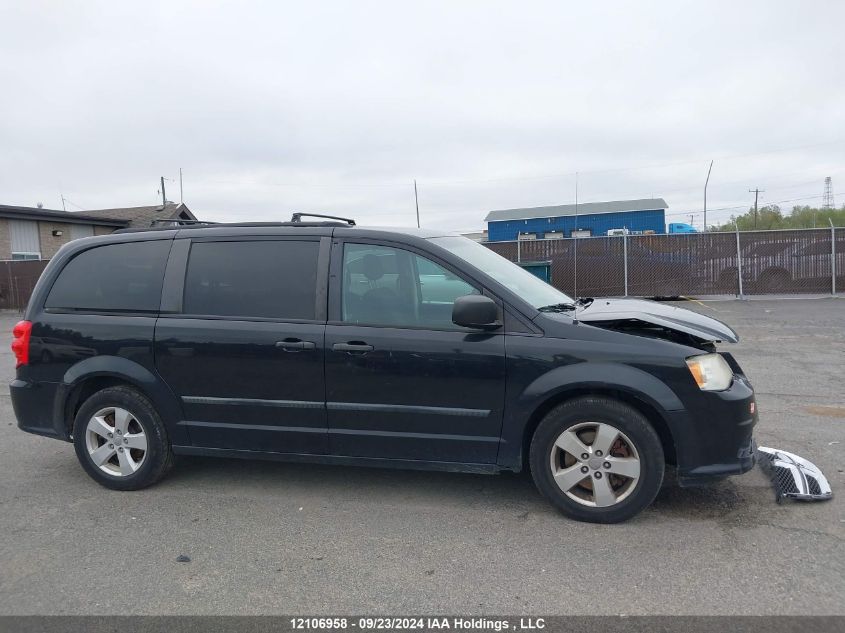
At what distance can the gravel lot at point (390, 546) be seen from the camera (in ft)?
9.84

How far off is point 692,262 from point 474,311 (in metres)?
16.1

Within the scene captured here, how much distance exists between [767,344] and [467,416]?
803 centimetres

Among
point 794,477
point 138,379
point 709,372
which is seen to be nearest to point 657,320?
point 709,372

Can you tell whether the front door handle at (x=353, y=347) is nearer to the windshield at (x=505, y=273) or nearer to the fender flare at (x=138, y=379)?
the windshield at (x=505, y=273)

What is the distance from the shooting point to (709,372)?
3641 millimetres

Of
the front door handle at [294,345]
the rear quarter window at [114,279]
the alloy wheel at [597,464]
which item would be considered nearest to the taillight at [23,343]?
the rear quarter window at [114,279]

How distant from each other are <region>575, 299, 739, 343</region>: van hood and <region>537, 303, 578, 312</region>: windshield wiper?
0.23 ft

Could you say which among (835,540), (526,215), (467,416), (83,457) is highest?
(526,215)

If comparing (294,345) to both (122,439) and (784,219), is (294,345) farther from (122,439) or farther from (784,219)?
(784,219)

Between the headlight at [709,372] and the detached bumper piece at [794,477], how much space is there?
0.90 m

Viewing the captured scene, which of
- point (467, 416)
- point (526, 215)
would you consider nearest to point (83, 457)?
point (467, 416)

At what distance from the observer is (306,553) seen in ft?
11.4

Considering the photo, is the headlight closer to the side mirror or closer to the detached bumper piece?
the detached bumper piece

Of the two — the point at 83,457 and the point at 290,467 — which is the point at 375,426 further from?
the point at 83,457
